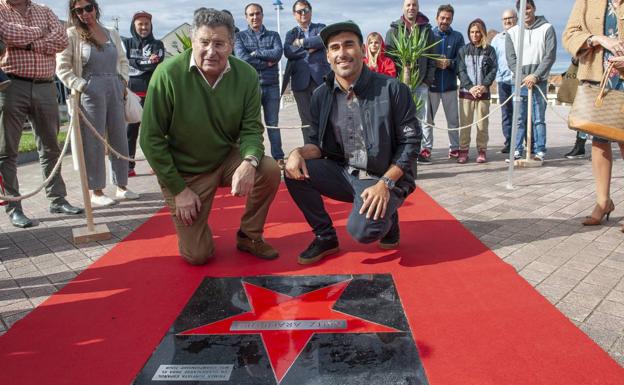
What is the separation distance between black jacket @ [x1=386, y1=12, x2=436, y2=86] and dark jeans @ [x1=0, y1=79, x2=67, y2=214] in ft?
13.5

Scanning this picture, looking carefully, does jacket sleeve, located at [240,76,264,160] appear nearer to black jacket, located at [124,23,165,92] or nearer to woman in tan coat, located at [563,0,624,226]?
→ woman in tan coat, located at [563,0,624,226]

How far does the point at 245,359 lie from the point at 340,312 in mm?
617

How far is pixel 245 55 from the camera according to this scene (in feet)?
21.9

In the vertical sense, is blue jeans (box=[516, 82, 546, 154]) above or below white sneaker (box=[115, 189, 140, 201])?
above

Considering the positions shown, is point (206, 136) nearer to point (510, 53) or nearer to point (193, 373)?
point (193, 373)

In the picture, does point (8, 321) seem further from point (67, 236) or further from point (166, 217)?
point (166, 217)

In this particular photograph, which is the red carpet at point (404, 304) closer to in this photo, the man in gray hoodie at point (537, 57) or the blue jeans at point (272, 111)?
the blue jeans at point (272, 111)

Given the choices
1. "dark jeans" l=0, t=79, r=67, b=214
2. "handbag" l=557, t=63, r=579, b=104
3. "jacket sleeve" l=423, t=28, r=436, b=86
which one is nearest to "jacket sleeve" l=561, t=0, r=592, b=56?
"handbag" l=557, t=63, r=579, b=104

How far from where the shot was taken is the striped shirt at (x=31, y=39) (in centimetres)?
401

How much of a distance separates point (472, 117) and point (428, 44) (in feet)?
4.31

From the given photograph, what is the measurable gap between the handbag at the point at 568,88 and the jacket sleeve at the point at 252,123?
3.38m

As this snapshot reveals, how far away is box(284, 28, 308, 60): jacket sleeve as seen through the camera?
6.66 meters

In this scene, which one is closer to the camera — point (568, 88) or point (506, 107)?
point (568, 88)

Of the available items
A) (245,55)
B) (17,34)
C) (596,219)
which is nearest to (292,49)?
(245,55)
